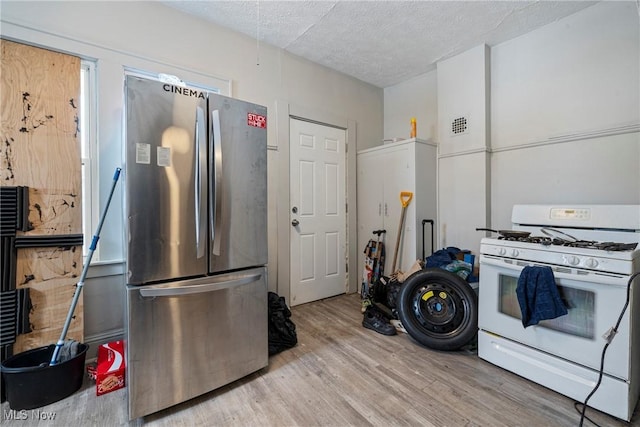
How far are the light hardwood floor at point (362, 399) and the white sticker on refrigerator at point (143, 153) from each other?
1395 mm

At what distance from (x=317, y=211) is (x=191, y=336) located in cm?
197

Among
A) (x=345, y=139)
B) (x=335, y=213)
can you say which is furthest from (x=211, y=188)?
(x=345, y=139)

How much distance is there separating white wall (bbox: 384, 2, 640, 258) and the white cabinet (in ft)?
0.67

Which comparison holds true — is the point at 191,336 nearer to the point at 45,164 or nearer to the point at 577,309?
the point at 45,164

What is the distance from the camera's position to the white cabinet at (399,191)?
307 centimetres

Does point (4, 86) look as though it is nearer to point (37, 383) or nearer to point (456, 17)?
point (37, 383)

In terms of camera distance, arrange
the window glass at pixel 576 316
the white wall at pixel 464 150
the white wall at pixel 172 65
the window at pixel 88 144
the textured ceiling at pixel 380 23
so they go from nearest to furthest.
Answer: the window glass at pixel 576 316 → the white wall at pixel 172 65 → the window at pixel 88 144 → the textured ceiling at pixel 380 23 → the white wall at pixel 464 150

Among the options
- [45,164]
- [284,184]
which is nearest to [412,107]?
[284,184]

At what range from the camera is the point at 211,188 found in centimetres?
165

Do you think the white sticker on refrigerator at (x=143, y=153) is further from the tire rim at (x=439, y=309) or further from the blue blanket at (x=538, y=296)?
the blue blanket at (x=538, y=296)

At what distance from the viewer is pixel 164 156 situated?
1.53 metres

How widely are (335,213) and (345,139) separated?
37.3 inches

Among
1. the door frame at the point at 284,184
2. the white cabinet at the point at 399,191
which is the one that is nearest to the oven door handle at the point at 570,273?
the white cabinet at the point at 399,191

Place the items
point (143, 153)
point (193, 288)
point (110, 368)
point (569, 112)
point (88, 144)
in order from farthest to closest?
point (569, 112)
point (88, 144)
point (110, 368)
point (193, 288)
point (143, 153)
